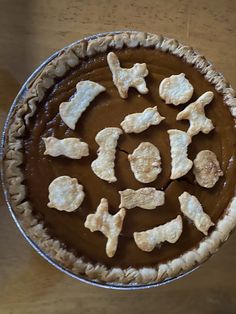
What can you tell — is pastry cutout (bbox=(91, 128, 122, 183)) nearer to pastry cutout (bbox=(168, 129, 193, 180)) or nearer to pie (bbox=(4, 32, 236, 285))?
pie (bbox=(4, 32, 236, 285))

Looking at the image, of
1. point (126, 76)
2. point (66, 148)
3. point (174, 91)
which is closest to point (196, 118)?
point (174, 91)

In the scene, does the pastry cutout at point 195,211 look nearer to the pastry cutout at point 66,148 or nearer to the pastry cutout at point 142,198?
the pastry cutout at point 142,198

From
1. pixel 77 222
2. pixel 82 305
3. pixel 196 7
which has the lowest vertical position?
pixel 82 305

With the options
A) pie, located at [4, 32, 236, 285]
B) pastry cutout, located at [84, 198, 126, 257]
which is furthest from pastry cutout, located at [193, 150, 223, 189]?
pastry cutout, located at [84, 198, 126, 257]

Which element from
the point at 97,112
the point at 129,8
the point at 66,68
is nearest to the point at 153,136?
the point at 97,112

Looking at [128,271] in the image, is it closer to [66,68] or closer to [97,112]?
[97,112]

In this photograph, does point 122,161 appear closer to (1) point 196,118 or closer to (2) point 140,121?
(2) point 140,121
